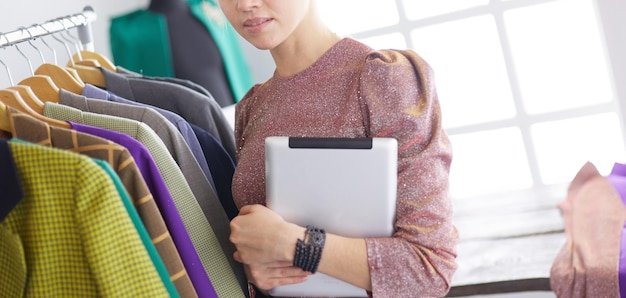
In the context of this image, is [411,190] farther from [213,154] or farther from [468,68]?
[468,68]

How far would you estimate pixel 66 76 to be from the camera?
142 cm

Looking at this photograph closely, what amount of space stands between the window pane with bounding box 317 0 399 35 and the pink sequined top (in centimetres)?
172

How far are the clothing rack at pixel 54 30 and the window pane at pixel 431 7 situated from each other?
1.38 metres

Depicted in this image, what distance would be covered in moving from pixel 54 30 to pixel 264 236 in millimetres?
645

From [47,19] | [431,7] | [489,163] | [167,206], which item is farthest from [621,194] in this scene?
[47,19]

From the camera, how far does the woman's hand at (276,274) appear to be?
116 cm

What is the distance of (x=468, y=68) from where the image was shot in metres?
2.87

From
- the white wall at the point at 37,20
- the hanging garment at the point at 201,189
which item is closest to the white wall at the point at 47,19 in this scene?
the white wall at the point at 37,20

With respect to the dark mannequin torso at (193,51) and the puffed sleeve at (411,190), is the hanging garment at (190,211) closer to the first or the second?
the puffed sleeve at (411,190)

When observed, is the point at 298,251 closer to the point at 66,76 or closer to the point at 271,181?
the point at 271,181

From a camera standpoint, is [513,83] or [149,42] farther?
[513,83]

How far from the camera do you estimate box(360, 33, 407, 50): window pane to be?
2.91 m

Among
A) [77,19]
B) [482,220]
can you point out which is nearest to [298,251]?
[77,19]

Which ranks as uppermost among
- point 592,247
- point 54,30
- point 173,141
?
point 54,30
